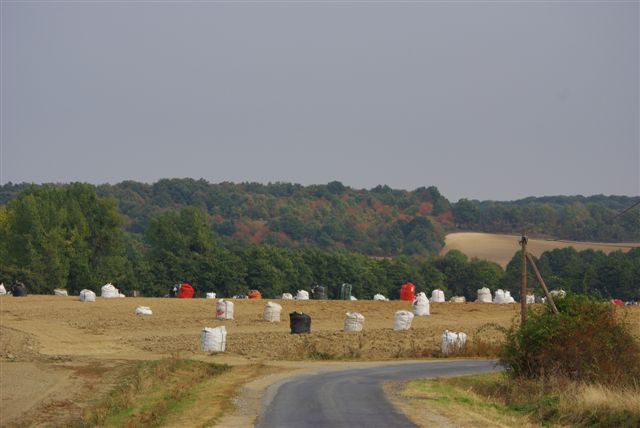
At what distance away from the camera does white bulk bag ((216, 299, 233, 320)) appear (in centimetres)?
6234

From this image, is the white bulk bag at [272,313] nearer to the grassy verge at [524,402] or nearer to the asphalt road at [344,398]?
the asphalt road at [344,398]

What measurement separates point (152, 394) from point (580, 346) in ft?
45.8

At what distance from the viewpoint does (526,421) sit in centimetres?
2750

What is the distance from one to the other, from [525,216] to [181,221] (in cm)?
8073

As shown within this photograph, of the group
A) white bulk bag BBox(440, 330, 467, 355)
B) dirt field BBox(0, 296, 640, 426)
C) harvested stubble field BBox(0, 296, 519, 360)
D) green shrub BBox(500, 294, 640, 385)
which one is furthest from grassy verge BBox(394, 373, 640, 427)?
harvested stubble field BBox(0, 296, 519, 360)

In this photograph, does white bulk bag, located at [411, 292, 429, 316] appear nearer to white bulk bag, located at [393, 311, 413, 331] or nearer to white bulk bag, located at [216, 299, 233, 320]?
white bulk bag, located at [393, 311, 413, 331]

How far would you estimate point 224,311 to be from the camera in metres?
62.6

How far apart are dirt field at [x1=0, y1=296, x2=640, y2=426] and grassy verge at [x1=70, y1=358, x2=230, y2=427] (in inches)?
54.7

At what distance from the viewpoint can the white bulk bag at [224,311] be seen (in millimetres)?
62344

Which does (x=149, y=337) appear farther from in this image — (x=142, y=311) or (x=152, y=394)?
(x=152, y=394)

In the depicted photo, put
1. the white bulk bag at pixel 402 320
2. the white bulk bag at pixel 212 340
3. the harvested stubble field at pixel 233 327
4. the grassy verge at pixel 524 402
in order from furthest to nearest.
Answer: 1. the white bulk bag at pixel 402 320
2. the harvested stubble field at pixel 233 327
3. the white bulk bag at pixel 212 340
4. the grassy verge at pixel 524 402

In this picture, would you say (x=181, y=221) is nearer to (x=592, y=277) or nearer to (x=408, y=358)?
(x=592, y=277)

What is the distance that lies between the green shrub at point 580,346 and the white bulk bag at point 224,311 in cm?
2733

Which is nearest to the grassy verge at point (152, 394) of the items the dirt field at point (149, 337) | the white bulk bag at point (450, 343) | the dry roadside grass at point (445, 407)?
the dirt field at point (149, 337)
